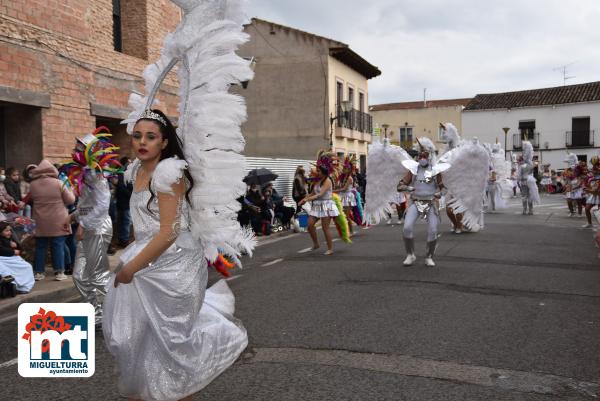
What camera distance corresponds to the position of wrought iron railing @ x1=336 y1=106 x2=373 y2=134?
2964 cm

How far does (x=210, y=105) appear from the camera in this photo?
314cm

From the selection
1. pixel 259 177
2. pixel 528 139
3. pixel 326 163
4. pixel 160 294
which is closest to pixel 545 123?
pixel 528 139

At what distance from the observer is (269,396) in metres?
3.81

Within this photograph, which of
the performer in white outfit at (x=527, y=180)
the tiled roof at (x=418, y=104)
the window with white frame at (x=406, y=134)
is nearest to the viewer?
the performer in white outfit at (x=527, y=180)

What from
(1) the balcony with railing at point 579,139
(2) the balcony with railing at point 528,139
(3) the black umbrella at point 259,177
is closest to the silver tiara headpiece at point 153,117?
(3) the black umbrella at point 259,177

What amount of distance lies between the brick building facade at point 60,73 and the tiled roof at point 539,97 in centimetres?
4351

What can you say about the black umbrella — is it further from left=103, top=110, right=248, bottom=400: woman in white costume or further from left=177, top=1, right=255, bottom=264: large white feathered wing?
left=103, top=110, right=248, bottom=400: woman in white costume

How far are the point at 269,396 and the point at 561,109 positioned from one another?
170ft

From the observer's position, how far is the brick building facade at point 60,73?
10852mm

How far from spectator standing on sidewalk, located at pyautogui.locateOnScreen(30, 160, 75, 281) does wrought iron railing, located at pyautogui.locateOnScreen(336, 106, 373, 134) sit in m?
21.6

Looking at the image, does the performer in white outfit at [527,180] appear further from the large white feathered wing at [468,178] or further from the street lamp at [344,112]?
the large white feathered wing at [468,178]

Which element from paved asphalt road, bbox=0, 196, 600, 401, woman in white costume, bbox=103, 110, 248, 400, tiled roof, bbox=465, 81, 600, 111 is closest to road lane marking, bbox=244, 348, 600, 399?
paved asphalt road, bbox=0, 196, 600, 401

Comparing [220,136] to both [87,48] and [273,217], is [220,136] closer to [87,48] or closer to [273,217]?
[87,48]

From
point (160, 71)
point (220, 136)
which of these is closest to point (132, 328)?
point (220, 136)
